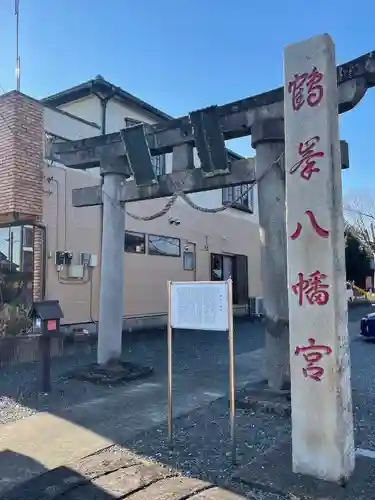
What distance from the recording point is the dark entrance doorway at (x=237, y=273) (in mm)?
17953

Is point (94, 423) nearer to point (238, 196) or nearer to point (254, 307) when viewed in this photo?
point (238, 196)

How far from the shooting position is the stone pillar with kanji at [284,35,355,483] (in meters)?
3.83

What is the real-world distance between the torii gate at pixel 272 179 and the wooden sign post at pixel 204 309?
2.10 feet

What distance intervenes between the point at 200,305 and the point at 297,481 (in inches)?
70.1

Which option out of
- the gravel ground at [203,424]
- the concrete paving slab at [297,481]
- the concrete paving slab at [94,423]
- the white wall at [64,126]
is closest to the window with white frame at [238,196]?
the white wall at [64,126]

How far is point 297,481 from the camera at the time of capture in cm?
382

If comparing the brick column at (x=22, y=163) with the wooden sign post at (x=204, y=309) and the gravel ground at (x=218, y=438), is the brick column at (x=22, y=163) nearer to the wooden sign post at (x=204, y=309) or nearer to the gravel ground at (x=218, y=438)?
the gravel ground at (x=218, y=438)

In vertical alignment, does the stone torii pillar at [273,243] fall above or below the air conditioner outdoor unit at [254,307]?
above

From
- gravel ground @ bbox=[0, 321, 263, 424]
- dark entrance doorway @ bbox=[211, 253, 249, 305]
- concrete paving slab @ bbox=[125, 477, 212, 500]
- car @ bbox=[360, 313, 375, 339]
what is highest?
dark entrance doorway @ bbox=[211, 253, 249, 305]

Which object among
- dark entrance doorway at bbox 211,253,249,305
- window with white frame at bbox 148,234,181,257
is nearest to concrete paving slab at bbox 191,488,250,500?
window with white frame at bbox 148,234,181,257

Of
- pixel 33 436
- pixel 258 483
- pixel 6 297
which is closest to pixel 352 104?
pixel 258 483

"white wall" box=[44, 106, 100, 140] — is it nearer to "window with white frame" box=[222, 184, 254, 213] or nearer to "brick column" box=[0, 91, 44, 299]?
"brick column" box=[0, 91, 44, 299]

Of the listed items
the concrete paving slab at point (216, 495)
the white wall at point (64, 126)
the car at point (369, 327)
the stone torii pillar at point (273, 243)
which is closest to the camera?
the concrete paving slab at point (216, 495)

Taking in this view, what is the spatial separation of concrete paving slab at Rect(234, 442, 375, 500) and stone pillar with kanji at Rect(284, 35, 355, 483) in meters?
0.10
